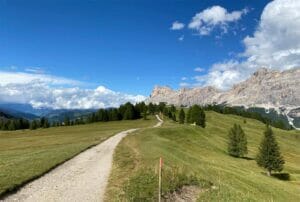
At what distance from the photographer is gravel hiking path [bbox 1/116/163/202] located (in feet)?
74.4

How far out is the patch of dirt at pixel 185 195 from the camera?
83.1 ft

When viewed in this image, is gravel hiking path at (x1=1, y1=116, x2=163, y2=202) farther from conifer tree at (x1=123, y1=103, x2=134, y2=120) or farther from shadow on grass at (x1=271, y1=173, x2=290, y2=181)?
conifer tree at (x1=123, y1=103, x2=134, y2=120)

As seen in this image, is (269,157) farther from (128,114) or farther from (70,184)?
(128,114)

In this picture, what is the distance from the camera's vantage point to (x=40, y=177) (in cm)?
2894

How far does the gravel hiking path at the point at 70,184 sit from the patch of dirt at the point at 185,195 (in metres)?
4.67

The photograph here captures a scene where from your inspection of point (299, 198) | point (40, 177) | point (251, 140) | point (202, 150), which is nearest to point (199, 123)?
point (251, 140)

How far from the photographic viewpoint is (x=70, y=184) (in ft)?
86.9

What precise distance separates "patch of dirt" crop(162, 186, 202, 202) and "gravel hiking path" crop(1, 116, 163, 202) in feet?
15.3

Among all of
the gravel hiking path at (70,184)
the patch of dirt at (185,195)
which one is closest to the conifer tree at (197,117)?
the gravel hiking path at (70,184)

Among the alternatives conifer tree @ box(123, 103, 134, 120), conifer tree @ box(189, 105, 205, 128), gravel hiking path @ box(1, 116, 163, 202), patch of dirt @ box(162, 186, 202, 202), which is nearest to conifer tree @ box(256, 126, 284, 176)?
gravel hiking path @ box(1, 116, 163, 202)

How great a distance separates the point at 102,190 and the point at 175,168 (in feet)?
34.4

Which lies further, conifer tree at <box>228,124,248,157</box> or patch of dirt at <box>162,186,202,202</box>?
conifer tree at <box>228,124,248,157</box>

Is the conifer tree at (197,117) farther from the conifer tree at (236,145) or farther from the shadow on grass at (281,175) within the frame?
the shadow on grass at (281,175)

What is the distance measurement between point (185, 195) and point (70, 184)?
8.40 meters
